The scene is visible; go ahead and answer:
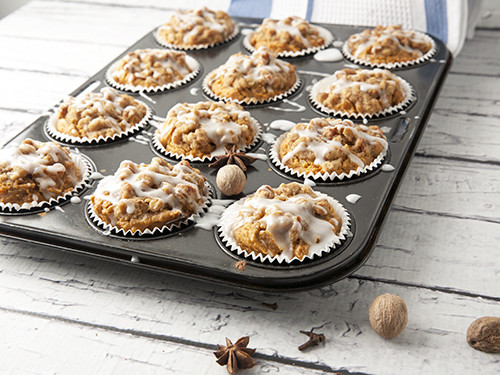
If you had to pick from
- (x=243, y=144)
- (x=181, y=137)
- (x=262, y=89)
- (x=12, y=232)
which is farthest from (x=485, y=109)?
(x=12, y=232)

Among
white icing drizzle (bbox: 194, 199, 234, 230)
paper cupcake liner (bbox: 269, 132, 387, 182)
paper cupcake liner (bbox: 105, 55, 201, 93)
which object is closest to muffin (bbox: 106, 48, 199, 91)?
paper cupcake liner (bbox: 105, 55, 201, 93)

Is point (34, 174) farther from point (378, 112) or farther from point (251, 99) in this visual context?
point (378, 112)

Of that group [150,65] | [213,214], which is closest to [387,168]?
[213,214]

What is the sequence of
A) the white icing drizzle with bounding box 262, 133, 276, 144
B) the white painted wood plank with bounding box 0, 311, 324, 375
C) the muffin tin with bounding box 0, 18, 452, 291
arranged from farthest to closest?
the white icing drizzle with bounding box 262, 133, 276, 144 < the muffin tin with bounding box 0, 18, 452, 291 < the white painted wood plank with bounding box 0, 311, 324, 375

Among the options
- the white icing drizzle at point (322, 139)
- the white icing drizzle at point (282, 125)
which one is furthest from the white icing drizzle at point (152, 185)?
the white icing drizzle at point (282, 125)

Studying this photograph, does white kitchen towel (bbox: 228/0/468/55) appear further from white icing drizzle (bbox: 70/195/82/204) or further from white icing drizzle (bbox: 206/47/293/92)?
white icing drizzle (bbox: 70/195/82/204)

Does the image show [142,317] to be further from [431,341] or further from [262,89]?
[262,89]
